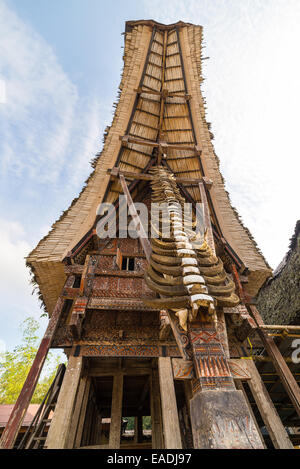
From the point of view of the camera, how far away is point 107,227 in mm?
6738

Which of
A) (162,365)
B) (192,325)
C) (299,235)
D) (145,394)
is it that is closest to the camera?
(192,325)

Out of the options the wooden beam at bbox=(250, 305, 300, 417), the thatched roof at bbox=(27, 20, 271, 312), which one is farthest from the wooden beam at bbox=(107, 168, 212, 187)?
the wooden beam at bbox=(250, 305, 300, 417)

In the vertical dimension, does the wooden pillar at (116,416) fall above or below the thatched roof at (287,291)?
below

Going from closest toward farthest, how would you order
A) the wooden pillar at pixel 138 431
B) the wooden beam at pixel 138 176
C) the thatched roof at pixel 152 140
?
1. the thatched roof at pixel 152 140
2. the wooden beam at pixel 138 176
3. the wooden pillar at pixel 138 431

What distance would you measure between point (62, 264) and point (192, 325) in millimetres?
3649

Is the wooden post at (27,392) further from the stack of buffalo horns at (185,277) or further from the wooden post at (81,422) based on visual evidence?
the stack of buffalo horns at (185,277)

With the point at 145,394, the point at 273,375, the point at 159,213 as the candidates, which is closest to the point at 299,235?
the point at 273,375

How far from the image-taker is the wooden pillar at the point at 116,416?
15.4ft

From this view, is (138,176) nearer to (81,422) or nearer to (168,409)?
(168,409)

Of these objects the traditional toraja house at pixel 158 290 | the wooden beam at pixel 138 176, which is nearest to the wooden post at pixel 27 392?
the traditional toraja house at pixel 158 290

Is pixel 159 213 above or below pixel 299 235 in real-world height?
below

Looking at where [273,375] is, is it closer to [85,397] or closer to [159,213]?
[85,397]

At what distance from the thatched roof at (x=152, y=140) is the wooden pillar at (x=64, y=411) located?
2.22 m

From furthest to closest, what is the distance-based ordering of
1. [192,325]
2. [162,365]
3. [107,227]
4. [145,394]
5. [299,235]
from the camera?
[299,235], [145,394], [107,227], [162,365], [192,325]
